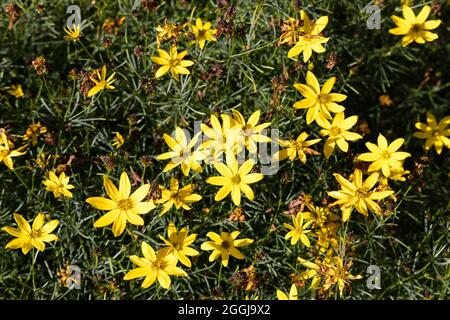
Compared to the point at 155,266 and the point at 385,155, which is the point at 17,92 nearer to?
the point at 155,266

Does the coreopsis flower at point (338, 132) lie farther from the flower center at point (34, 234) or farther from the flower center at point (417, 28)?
the flower center at point (34, 234)

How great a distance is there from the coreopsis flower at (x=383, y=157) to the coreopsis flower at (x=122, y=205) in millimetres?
849

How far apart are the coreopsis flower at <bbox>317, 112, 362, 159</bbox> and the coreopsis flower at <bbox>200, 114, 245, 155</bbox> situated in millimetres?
332

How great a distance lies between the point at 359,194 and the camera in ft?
6.42

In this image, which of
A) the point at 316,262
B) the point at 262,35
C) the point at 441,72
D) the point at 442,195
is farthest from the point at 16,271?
the point at 441,72

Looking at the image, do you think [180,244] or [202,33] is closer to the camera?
[180,244]

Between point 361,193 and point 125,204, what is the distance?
859 mm

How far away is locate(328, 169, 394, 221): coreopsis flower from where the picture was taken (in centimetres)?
193

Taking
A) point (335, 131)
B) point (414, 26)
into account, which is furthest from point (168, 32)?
point (414, 26)

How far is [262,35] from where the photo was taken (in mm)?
2410

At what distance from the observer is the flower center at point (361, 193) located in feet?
6.40

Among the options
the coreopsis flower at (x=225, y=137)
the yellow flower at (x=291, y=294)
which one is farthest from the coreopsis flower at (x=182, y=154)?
the yellow flower at (x=291, y=294)

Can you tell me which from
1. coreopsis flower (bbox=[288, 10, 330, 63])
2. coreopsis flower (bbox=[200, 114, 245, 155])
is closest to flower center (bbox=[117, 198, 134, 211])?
coreopsis flower (bbox=[200, 114, 245, 155])
